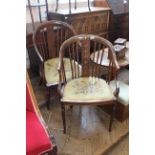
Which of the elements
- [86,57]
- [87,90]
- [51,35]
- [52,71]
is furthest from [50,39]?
[87,90]

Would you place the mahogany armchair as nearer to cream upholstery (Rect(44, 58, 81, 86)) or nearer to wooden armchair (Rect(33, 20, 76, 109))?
cream upholstery (Rect(44, 58, 81, 86))

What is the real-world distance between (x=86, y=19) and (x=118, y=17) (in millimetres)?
686

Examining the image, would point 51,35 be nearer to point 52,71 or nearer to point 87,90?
point 52,71

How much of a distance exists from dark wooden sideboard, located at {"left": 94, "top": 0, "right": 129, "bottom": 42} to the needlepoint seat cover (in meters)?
2.03

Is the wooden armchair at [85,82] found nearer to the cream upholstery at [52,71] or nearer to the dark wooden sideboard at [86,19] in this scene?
the cream upholstery at [52,71]

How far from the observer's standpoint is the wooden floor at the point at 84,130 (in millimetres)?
1545

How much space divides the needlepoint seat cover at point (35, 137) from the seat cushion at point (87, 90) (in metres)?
0.41

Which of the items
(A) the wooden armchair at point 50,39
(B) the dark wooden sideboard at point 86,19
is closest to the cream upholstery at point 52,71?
(A) the wooden armchair at point 50,39
